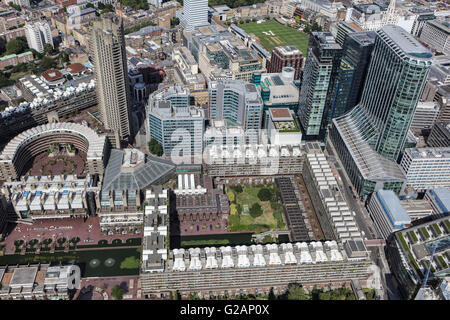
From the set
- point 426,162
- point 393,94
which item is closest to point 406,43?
point 393,94

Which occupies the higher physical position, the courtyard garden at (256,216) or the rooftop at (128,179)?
the rooftop at (128,179)

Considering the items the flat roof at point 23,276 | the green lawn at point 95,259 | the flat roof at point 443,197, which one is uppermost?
the flat roof at point 443,197

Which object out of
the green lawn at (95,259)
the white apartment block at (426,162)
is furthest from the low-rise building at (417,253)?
the green lawn at (95,259)

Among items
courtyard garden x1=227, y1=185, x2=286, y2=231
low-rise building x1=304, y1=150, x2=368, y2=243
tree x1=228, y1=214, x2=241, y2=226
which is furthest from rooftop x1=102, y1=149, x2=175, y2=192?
low-rise building x1=304, y1=150, x2=368, y2=243

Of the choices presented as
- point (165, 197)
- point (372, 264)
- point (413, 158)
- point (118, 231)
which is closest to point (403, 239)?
point (372, 264)

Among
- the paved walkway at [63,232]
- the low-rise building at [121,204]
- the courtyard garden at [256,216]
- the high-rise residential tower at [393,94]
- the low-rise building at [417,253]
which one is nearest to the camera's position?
the low-rise building at [417,253]

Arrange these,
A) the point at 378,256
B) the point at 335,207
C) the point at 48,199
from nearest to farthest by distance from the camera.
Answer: the point at 378,256 < the point at 335,207 < the point at 48,199

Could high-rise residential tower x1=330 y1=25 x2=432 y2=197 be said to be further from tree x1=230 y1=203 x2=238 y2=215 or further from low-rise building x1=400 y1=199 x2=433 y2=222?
tree x1=230 y1=203 x2=238 y2=215

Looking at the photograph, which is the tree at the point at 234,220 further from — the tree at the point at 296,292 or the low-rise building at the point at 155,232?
the tree at the point at 296,292

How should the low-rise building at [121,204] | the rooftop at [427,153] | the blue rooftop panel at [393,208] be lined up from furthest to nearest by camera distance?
1. the rooftop at [427,153]
2. the low-rise building at [121,204]
3. the blue rooftop panel at [393,208]

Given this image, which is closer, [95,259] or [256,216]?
[95,259]

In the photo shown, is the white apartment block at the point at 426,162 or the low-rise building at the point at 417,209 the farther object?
the white apartment block at the point at 426,162

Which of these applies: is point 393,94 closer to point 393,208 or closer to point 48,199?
point 393,208
